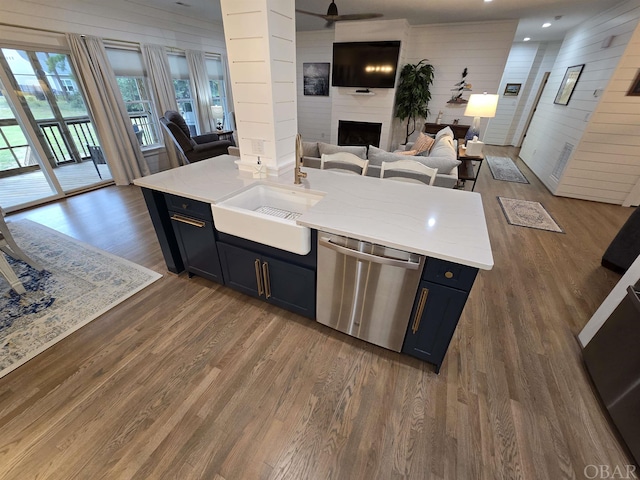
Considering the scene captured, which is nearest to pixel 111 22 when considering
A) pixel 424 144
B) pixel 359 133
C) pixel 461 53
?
pixel 359 133

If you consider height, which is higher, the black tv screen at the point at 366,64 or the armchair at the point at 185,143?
the black tv screen at the point at 366,64

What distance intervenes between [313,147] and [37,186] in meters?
4.29

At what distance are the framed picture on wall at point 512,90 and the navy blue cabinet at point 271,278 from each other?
8.75 meters

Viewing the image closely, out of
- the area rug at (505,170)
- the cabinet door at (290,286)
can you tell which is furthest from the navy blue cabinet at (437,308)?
the area rug at (505,170)

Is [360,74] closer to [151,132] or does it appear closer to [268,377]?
[151,132]

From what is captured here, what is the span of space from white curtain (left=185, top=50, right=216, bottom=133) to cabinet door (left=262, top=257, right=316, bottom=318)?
493 centimetres

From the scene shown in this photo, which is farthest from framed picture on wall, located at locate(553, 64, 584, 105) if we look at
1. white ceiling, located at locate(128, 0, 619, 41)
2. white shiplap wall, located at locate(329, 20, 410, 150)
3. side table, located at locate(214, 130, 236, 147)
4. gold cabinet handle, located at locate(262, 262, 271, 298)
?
side table, located at locate(214, 130, 236, 147)

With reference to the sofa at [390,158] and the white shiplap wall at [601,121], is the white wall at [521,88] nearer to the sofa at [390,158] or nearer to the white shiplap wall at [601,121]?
the white shiplap wall at [601,121]

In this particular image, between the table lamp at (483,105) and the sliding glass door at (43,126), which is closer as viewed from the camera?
the sliding glass door at (43,126)

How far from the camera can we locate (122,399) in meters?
1.42

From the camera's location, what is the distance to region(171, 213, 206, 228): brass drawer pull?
5.97 ft

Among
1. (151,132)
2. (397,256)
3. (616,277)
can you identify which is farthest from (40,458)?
(151,132)

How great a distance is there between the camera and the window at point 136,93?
160 inches

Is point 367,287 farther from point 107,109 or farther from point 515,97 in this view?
point 515,97
